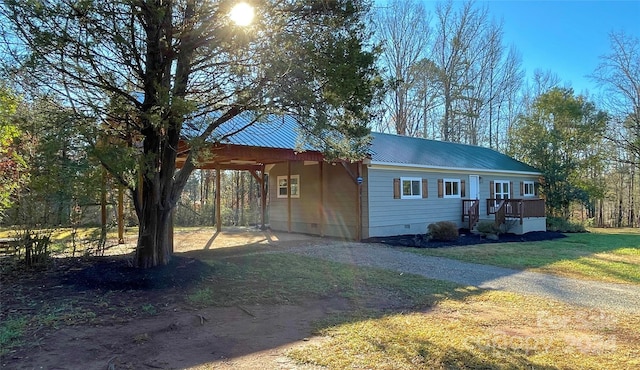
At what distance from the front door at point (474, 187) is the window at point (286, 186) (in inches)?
300

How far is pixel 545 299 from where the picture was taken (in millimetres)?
5746

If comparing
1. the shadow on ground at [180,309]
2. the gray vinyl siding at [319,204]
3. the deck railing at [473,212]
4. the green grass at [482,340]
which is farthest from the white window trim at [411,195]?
the green grass at [482,340]

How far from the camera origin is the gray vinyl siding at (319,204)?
13.3 m

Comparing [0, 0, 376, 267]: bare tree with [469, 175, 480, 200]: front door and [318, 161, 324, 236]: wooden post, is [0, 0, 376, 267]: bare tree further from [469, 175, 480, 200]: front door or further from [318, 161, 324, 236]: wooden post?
[469, 175, 480, 200]: front door

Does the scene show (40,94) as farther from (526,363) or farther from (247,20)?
(526,363)

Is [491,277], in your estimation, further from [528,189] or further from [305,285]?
[528,189]

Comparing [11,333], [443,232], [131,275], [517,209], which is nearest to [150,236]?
[131,275]

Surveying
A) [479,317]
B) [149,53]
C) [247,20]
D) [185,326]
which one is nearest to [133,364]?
[185,326]

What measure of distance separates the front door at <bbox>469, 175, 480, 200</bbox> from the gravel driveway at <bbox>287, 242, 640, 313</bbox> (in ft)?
25.2

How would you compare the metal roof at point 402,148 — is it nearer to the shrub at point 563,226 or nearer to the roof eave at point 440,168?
the roof eave at point 440,168

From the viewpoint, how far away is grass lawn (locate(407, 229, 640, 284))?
26.1 ft

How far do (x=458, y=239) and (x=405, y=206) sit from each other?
2.11 m

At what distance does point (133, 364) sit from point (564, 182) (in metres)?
22.1

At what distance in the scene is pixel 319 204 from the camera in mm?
13852
